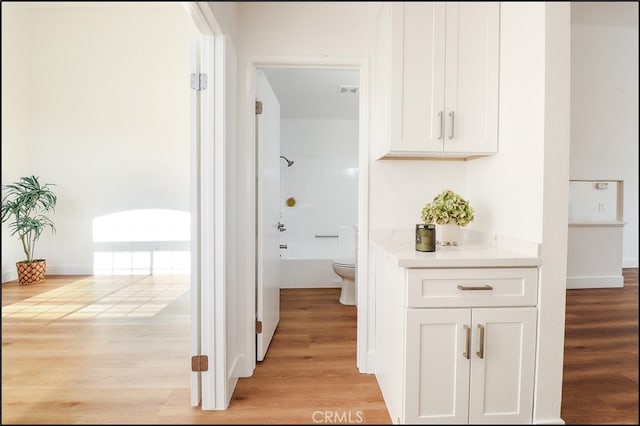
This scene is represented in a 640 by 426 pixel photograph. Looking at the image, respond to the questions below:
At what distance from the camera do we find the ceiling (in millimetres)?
3043

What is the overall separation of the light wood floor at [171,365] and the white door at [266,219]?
0.65ft

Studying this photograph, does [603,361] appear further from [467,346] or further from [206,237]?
[206,237]

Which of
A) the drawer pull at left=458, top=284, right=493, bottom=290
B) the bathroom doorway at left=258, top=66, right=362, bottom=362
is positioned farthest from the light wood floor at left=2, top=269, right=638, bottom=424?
the bathroom doorway at left=258, top=66, right=362, bottom=362

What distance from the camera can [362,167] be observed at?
1.97 m

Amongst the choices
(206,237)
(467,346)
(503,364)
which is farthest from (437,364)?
(206,237)

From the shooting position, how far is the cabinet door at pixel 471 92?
60.0 inches

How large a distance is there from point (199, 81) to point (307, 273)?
2.58 meters

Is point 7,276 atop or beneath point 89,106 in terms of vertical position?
beneath

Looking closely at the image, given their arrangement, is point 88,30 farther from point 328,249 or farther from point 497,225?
point 328,249

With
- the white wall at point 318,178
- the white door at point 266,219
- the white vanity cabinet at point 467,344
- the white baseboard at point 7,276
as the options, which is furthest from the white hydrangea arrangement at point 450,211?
the white wall at point 318,178

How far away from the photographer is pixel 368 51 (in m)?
1.92

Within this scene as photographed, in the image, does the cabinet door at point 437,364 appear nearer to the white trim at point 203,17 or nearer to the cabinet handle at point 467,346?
the cabinet handle at point 467,346

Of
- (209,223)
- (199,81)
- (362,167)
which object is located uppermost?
(199,81)

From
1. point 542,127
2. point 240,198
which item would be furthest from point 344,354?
point 542,127
